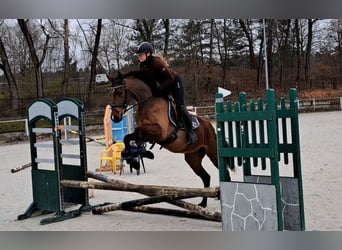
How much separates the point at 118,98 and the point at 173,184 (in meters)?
1.65

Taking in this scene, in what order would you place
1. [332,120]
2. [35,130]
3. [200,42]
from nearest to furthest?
[35,130], [200,42], [332,120]

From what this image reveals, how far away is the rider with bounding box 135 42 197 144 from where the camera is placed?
2.82 meters

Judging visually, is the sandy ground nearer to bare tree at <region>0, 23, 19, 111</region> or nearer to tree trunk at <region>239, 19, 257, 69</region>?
bare tree at <region>0, 23, 19, 111</region>

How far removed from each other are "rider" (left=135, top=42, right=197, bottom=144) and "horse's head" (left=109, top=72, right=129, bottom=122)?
7.9 inches

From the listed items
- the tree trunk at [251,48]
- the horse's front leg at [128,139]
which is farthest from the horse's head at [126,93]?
the tree trunk at [251,48]

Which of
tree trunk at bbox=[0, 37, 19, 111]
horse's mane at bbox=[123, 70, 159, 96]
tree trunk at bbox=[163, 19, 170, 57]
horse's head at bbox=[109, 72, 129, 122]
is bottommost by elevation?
horse's head at bbox=[109, 72, 129, 122]

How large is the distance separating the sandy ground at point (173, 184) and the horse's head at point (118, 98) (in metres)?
0.75

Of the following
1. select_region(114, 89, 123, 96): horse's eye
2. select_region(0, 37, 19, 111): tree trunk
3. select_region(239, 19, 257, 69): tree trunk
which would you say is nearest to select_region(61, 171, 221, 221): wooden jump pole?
select_region(114, 89, 123, 96): horse's eye

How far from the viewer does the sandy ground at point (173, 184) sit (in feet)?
9.45

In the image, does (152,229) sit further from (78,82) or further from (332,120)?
(332,120)
